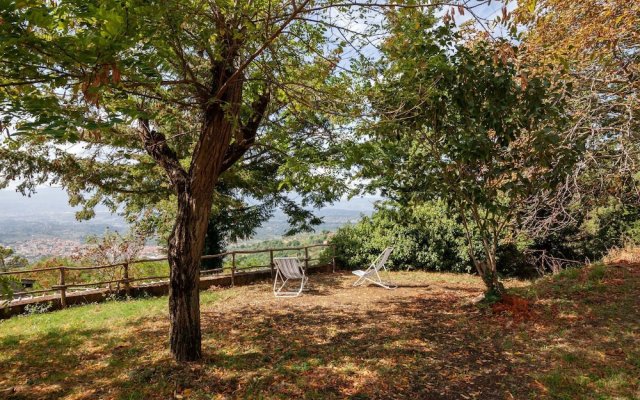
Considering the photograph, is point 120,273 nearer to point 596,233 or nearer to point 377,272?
point 377,272

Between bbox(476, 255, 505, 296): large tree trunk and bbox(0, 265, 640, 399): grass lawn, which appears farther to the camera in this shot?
bbox(476, 255, 505, 296): large tree trunk

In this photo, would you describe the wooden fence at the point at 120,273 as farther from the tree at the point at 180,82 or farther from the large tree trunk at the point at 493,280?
the large tree trunk at the point at 493,280

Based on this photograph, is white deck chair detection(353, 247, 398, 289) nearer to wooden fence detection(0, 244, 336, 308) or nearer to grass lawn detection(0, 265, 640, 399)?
grass lawn detection(0, 265, 640, 399)

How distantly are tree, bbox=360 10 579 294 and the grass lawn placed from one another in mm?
1482

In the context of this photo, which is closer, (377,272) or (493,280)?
(493,280)

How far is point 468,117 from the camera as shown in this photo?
576 cm

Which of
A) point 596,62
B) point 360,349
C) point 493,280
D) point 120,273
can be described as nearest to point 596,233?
point 596,62

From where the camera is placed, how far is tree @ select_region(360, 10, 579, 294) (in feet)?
17.1

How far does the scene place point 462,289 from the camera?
28.6ft

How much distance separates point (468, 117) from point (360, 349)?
3834 mm

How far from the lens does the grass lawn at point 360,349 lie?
363 cm

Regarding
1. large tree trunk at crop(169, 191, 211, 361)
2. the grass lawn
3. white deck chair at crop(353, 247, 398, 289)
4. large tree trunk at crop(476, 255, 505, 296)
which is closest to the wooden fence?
the grass lawn

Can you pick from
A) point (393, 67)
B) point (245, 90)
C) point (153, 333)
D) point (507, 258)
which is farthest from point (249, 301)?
point (507, 258)

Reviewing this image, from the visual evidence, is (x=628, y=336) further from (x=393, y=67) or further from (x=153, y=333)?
(x=153, y=333)
